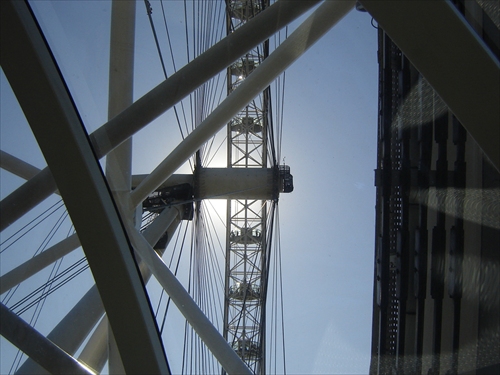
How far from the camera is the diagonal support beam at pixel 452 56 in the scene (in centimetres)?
279


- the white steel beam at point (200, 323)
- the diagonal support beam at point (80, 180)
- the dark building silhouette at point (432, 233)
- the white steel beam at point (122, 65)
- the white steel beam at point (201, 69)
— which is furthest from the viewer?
the white steel beam at point (200, 323)

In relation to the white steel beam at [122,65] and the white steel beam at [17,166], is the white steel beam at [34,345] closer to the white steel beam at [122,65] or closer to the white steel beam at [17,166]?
the white steel beam at [17,166]

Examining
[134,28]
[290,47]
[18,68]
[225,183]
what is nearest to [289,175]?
[225,183]

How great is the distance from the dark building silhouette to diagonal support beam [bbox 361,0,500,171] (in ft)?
2.38

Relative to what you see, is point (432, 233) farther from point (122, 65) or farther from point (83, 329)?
point (122, 65)

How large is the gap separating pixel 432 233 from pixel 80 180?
10.9 feet

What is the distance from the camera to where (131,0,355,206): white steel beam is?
5.39 meters

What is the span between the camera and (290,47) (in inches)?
234

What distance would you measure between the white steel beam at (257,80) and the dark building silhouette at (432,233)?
75 cm

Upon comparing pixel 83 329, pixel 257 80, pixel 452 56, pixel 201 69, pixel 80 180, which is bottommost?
pixel 83 329

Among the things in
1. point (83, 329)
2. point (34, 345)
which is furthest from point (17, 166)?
point (83, 329)

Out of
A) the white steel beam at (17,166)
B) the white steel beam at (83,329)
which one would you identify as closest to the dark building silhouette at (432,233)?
the white steel beam at (83,329)

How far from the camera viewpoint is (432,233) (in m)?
4.67

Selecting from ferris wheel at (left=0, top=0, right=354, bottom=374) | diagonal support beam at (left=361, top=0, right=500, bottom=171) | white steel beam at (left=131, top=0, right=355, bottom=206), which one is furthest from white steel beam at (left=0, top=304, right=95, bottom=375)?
diagonal support beam at (left=361, top=0, right=500, bottom=171)
